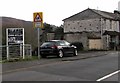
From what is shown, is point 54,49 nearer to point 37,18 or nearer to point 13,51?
point 37,18

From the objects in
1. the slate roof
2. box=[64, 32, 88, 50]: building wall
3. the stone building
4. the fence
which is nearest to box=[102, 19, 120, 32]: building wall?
the stone building

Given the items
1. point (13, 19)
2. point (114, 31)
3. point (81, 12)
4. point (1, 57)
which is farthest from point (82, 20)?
point (1, 57)

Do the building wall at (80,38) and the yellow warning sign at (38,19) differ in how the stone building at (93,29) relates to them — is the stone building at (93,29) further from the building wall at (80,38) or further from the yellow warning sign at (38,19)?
the yellow warning sign at (38,19)

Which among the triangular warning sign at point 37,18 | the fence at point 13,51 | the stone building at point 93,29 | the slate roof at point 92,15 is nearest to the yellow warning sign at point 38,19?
the triangular warning sign at point 37,18

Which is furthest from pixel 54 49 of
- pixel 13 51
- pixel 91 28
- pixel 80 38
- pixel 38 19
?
pixel 91 28

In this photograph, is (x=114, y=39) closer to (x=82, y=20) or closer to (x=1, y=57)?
(x=82, y=20)

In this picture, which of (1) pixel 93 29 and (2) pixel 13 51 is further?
(1) pixel 93 29

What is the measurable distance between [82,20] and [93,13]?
2.61 meters

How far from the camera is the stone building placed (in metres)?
44.4

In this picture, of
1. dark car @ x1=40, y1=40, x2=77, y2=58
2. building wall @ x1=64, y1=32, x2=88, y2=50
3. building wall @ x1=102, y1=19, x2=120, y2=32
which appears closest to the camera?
dark car @ x1=40, y1=40, x2=77, y2=58

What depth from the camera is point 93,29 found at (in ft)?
165

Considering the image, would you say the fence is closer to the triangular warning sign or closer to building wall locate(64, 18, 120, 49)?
the triangular warning sign

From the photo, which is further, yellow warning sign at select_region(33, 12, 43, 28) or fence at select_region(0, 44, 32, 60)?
yellow warning sign at select_region(33, 12, 43, 28)

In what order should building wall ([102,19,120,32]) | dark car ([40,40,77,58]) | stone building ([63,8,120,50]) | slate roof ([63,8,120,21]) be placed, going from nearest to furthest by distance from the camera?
dark car ([40,40,77,58]) → stone building ([63,8,120,50]) → building wall ([102,19,120,32]) → slate roof ([63,8,120,21])
